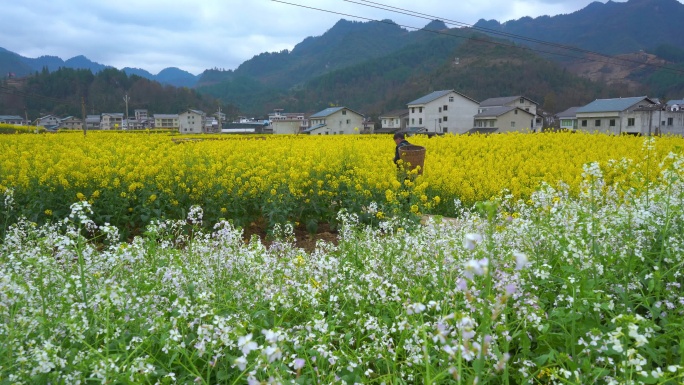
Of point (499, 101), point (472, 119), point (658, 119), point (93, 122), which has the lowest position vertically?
point (658, 119)

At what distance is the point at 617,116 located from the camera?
125 ft

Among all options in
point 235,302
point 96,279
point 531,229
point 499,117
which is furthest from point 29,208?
point 499,117

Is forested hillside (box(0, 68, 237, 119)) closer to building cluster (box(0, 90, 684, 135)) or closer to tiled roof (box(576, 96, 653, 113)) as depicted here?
building cluster (box(0, 90, 684, 135))

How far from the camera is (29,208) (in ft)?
23.8

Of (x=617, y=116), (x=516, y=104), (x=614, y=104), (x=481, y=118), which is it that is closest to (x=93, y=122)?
(x=481, y=118)

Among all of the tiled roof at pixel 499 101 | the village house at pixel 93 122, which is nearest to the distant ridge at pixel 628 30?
the tiled roof at pixel 499 101

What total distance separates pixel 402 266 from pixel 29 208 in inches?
249

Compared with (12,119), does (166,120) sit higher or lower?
higher

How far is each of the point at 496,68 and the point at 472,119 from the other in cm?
3382

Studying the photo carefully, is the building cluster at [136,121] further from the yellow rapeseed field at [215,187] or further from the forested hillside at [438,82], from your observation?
the yellow rapeseed field at [215,187]

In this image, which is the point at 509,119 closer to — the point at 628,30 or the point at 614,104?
the point at 614,104

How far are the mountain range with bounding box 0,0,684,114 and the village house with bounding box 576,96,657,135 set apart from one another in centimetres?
352

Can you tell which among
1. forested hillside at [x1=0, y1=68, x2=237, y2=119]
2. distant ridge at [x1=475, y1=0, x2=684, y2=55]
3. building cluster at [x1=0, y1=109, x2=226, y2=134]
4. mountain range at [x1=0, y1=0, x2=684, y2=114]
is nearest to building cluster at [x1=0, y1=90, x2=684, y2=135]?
building cluster at [x1=0, y1=109, x2=226, y2=134]

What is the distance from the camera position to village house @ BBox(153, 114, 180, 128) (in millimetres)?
79000
